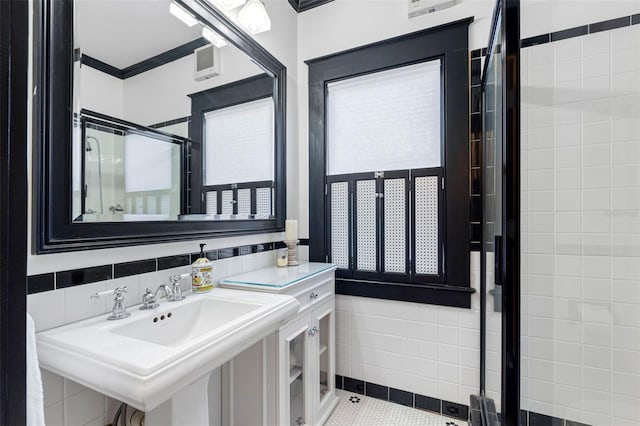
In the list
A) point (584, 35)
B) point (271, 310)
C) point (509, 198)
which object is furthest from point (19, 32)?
point (584, 35)

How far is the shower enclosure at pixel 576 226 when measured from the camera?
1323 millimetres

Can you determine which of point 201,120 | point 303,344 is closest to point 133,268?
point 201,120

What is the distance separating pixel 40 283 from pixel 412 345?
176 centimetres

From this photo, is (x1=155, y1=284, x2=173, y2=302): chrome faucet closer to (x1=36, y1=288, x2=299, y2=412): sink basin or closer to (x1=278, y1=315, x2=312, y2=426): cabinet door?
(x1=36, y1=288, x2=299, y2=412): sink basin

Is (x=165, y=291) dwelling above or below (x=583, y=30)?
below

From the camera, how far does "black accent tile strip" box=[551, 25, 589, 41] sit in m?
1.39

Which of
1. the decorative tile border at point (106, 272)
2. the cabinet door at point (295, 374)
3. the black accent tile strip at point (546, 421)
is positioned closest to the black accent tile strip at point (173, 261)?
the decorative tile border at point (106, 272)

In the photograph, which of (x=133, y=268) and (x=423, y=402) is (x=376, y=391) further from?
(x=133, y=268)

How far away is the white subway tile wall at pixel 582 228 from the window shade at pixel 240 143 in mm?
1394

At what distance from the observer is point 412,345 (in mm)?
1787

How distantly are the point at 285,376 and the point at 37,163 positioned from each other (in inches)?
47.0

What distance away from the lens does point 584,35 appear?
1.39m

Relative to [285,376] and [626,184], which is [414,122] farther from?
[285,376]

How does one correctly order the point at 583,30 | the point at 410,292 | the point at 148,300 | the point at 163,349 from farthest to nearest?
the point at 410,292
the point at 583,30
the point at 148,300
the point at 163,349
